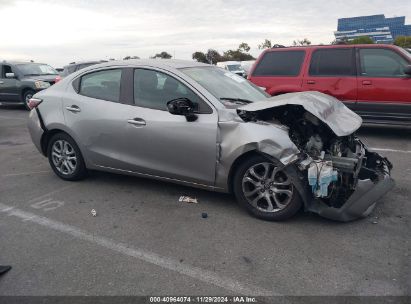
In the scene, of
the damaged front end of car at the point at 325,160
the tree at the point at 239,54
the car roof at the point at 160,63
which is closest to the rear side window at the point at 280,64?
the car roof at the point at 160,63

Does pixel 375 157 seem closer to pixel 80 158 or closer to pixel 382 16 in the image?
pixel 80 158

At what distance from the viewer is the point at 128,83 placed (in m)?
4.74

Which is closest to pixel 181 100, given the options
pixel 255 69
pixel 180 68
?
pixel 180 68

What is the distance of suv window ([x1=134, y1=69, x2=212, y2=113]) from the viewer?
4.33m

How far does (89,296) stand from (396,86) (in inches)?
260

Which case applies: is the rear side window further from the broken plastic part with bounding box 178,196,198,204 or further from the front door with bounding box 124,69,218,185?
the broken plastic part with bounding box 178,196,198,204

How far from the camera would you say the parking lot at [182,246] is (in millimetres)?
2943

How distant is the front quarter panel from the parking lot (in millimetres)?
558

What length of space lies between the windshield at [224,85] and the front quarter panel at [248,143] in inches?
16.4

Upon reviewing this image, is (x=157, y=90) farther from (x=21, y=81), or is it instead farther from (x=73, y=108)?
(x=21, y=81)

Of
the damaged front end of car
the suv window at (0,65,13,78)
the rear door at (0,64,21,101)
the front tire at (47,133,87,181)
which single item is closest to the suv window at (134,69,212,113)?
the damaged front end of car

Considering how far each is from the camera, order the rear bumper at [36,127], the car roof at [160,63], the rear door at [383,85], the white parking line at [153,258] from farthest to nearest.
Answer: the rear door at [383,85] < the rear bumper at [36,127] < the car roof at [160,63] < the white parking line at [153,258]

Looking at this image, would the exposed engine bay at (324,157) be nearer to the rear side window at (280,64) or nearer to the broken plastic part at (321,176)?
the broken plastic part at (321,176)

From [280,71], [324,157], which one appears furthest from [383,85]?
[324,157]
